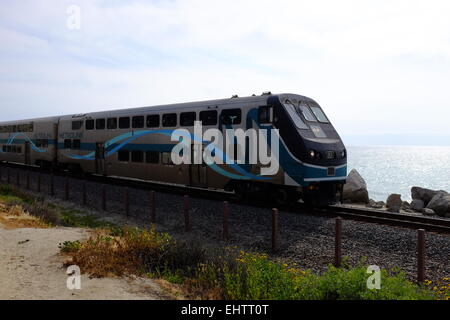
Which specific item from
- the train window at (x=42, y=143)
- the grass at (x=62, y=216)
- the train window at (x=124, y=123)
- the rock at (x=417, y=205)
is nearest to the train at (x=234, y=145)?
the train window at (x=124, y=123)

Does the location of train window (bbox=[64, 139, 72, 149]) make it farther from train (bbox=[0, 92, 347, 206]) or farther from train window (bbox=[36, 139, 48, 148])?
train window (bbox=[36, 139, 48, 148])

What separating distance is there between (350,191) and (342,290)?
1290cm

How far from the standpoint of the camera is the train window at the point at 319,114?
43.4 feet

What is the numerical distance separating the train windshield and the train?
4 centimetres

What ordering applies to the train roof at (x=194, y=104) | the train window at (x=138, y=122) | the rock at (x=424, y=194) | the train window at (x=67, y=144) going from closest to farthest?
the train roof at (x=194, y=104), the rock at (x=424, y=194), the train window at (x=138, y=122), the train window at (x=67, y=144)

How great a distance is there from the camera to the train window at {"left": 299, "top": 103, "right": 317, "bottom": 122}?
41.7 ft

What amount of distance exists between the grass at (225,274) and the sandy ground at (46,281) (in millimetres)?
355

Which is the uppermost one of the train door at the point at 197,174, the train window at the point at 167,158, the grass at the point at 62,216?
the train window at the point at 167,158

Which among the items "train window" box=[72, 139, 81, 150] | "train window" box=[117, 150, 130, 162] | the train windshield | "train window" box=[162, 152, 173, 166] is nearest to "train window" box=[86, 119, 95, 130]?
"train window" box=[72, 139, 81, 150]

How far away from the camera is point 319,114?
13.3 meters

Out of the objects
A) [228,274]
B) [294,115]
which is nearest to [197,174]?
[294,115]

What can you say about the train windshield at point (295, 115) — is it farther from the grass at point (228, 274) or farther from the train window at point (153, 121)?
the train window at point (153, 121)

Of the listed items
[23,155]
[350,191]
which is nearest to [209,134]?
[350,191]
